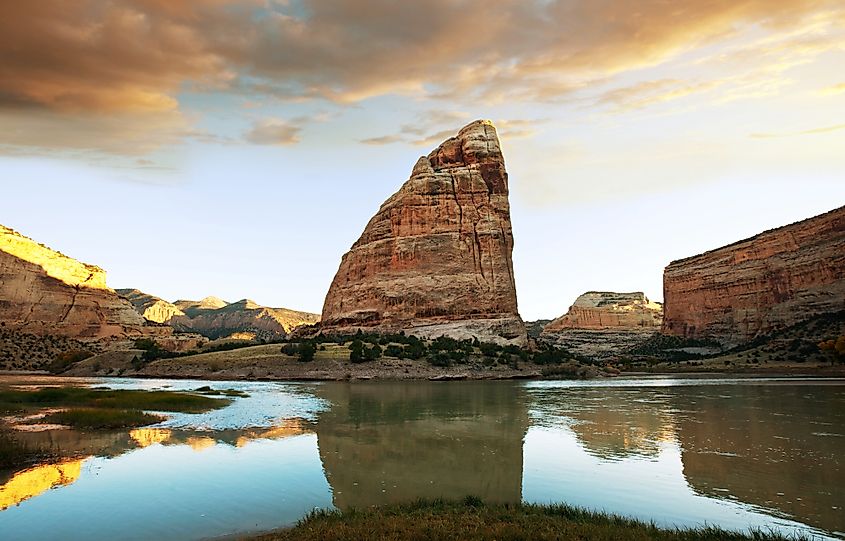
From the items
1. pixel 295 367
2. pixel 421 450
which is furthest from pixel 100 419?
pixel 295 367

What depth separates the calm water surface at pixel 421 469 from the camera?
1135cm

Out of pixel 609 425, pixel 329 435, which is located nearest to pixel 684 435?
pixel 609 425

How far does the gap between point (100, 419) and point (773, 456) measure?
27094 millimetres

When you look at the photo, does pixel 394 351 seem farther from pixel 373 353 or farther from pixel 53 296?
pixel 53 296

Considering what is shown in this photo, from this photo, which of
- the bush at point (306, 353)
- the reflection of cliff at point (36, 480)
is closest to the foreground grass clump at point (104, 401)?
the reflection of cliff at point (36, 480)

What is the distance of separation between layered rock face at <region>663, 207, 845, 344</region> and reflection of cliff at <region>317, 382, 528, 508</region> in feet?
281

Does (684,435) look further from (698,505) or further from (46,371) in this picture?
(46,371)

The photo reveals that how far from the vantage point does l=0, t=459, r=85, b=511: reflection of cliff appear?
12117 mm

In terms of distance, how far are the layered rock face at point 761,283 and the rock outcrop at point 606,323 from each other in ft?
64.5

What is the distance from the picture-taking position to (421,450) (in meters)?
19.3

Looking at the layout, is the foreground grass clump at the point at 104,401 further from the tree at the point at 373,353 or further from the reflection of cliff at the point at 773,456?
the tree at the point at 373,353

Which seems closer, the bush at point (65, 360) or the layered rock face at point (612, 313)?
the bush at point (65, 360)

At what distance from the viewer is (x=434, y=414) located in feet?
99.5

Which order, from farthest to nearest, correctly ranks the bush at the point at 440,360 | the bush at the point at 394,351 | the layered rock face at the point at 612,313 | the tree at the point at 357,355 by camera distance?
the layered rock face at the point at 612,313 < the bush at the point at 394,351 < the bush at the point at 440,360 < the tree at the point at 357,355
